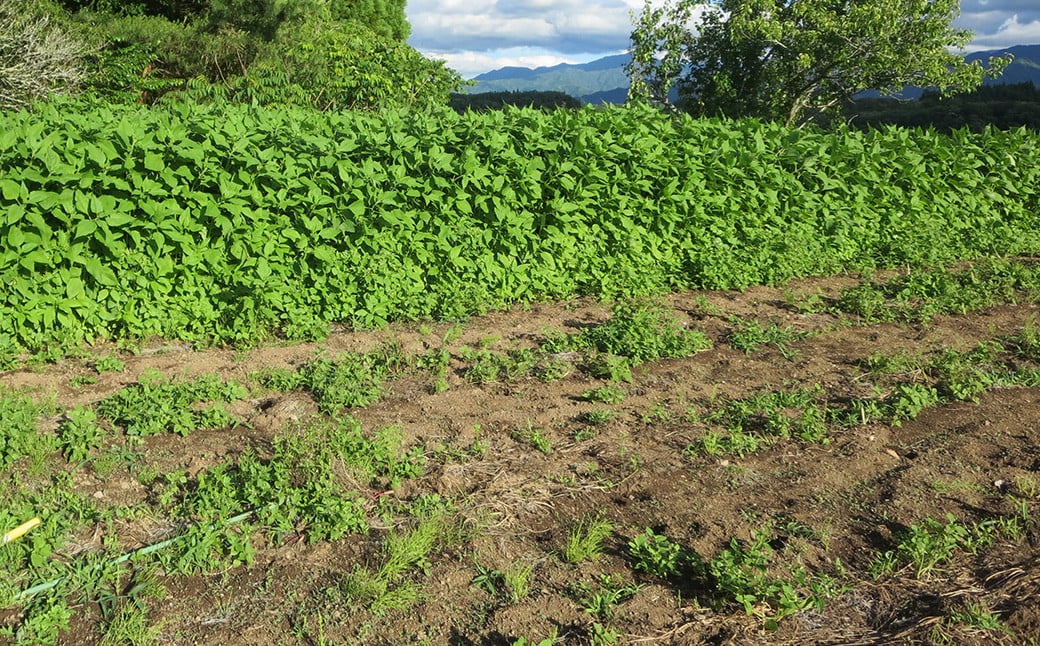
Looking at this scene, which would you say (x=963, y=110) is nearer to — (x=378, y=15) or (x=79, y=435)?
(x=378, y=15)

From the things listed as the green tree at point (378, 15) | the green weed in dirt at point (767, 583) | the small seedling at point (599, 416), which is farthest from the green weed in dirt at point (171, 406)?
the green tree at point (378, 15)

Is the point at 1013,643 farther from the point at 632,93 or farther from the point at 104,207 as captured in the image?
the point at 632,93

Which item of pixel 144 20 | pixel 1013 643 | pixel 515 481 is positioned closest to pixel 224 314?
pixel 515 481

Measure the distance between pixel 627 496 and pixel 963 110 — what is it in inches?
1245

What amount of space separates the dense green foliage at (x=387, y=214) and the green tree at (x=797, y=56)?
9.64 meters

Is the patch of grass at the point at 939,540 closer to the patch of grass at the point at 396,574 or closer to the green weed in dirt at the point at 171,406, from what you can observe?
the patch of grass at the point at 396,574

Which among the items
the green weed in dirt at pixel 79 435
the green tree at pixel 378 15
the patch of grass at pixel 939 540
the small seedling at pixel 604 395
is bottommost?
the patch of grass at pixel 939 540

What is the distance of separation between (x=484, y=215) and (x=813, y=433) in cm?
298

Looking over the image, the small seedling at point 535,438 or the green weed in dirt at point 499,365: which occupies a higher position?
the green weed in dirt at point 499,365

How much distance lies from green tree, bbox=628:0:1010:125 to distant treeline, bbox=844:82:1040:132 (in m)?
6.23

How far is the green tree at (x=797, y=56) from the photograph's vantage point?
61.3ft

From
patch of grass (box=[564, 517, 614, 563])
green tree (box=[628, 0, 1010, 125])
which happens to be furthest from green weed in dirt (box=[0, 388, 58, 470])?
green tree (box=[628, 0, 1010, 125])

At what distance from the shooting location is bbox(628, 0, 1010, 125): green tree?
18688 millimetres

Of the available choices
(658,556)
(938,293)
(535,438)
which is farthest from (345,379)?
(938,293)
